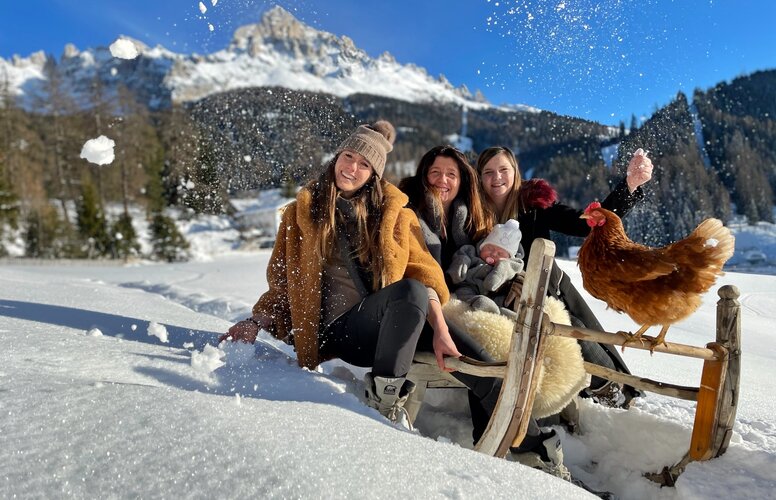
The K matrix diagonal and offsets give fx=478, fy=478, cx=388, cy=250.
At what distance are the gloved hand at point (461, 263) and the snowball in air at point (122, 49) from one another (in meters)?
2.32

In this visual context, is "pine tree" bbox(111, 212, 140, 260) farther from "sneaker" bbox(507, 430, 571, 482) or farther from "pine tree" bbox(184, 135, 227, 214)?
"sneaker" bbox(507, 430, 571, 482)

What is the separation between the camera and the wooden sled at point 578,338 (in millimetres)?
1957

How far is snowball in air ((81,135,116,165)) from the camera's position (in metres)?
2.77

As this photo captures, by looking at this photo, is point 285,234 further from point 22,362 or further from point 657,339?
point 657,339

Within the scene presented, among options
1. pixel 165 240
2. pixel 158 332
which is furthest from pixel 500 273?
pixel 165 240

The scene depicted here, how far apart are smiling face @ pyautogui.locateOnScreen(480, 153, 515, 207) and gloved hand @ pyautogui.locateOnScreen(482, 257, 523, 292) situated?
0.67 m

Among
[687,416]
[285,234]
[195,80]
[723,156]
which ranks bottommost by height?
[687,416]

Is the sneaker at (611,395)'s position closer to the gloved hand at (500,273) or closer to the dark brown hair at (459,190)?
the gloved hand at (500,273)

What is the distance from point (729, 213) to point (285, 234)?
6.97 meters

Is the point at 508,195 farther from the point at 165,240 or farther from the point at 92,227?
the point at 92,227

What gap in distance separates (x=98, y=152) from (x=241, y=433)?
2150mm

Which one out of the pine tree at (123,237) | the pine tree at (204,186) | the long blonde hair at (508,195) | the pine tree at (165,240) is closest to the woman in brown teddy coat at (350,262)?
the long blonde hair at (508,195)

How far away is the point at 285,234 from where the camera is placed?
8.69ft

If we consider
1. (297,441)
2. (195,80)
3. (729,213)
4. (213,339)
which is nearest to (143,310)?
(213,339)
